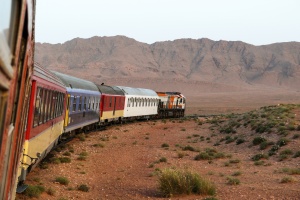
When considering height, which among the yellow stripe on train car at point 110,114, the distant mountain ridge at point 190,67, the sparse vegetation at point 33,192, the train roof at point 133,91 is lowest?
the sparse vegetation at point 33,192

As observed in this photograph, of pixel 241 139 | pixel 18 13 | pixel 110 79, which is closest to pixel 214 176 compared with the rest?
pixel 241 139

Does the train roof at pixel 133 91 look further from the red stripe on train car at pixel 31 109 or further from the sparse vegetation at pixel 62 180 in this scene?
the red stripe on train car at pixel 31 109

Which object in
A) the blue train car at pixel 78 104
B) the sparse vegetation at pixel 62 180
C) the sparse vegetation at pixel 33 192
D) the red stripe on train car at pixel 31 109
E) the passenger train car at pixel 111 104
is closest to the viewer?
the red stripe on train car at pixel 31 109

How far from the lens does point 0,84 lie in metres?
2.20

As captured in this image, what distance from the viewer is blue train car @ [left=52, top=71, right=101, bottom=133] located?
18.9 metres

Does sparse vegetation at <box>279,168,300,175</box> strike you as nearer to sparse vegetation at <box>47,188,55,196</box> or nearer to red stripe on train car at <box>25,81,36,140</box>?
sparse vegetation at <box>47,188,55,196</box>

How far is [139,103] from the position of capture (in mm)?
44500

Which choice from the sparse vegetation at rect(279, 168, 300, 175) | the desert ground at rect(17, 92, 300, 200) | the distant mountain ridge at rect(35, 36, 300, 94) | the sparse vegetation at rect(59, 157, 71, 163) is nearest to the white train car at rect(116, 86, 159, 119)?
the desert ground at rect(17, 92, 300, 200)

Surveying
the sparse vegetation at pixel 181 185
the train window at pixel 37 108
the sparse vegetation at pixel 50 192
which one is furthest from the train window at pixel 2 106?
the sparse vegetation at pixel 181 185

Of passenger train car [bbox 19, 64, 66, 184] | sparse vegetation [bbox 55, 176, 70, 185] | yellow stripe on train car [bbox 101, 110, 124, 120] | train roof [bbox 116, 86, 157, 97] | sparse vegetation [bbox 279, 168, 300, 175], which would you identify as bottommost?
sparse vegetation [bbox 55, 176, 70, 185]

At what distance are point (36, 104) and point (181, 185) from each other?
18.0 feet

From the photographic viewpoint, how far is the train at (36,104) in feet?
8.66

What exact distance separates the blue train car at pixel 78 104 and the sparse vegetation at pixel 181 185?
6.41m

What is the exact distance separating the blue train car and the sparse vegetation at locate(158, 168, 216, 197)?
6.41 metres
